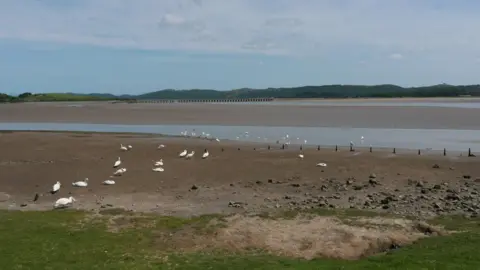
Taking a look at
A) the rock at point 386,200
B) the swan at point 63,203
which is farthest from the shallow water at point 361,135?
the swan at point 63,203

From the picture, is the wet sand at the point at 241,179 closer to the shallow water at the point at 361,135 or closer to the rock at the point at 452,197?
the rock at the point at 452,197

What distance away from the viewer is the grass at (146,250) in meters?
13.4

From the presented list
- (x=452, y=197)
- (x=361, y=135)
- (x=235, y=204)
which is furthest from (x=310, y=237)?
(x=361, y=135)

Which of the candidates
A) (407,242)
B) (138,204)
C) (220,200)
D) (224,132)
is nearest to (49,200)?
(138,204)

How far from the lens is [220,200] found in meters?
24.9

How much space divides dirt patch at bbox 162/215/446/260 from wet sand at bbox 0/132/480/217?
148 inches

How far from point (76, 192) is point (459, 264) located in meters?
19.7

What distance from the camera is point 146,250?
50.5 feet

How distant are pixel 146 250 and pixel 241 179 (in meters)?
14.7

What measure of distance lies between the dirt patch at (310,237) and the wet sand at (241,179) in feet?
12.4

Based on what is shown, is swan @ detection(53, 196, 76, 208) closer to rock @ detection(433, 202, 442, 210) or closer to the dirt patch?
the dirt patch

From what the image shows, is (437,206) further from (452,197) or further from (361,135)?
(361,135)

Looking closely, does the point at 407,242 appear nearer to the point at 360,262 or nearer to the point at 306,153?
the point at 360,262

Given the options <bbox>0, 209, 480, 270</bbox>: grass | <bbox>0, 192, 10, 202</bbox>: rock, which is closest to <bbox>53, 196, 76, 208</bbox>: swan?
<bbox>0, 209, 480, 270</bbox>: grass
